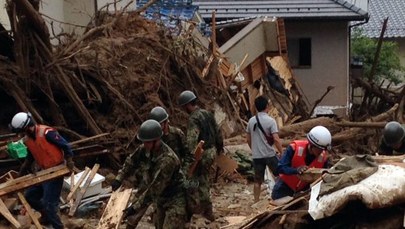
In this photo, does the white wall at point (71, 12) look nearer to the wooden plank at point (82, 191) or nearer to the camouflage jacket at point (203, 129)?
the wooden plank at point (82, 191)

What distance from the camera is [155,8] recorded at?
1961cm

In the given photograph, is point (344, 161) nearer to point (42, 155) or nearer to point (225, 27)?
point (42, 155)

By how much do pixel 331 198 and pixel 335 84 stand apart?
19992mm

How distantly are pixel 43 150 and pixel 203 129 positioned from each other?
2.04 metres

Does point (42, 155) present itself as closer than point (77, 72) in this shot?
Yes

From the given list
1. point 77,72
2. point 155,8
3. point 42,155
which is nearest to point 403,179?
point 42,155

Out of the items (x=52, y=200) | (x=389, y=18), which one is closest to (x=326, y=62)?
(x=389, y=18)

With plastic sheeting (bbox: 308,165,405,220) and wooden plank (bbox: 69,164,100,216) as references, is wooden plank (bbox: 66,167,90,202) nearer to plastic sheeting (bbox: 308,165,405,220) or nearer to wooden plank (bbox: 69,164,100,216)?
wooden plank (bbox: 69,164,100,216)

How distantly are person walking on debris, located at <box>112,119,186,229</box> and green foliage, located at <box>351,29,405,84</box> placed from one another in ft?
68.5

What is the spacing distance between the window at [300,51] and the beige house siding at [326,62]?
0.71ft

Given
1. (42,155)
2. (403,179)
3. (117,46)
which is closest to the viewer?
(403,179)

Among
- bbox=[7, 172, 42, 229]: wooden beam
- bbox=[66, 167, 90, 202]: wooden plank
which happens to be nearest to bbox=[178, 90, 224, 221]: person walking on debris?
bbox=[66, 167, 90, 202]: wooden plank

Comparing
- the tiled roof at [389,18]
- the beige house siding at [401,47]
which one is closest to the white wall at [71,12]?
the tiled roof at [389,18]

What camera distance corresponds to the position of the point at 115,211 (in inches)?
340
